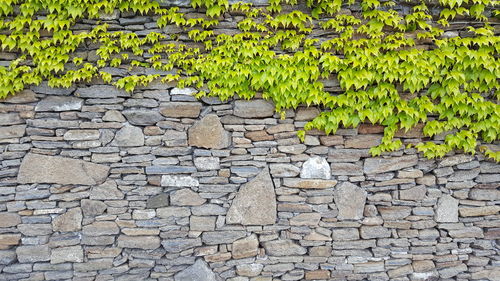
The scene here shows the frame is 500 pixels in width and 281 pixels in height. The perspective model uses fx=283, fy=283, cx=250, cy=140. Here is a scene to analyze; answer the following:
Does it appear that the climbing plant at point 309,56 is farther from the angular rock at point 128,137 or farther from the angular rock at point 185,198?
the angular rock at point 185,198

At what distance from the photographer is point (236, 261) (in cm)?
299

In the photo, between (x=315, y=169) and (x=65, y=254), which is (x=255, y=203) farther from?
(x=65, y=254)

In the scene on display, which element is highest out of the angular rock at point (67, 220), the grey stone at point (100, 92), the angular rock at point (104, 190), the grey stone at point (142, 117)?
the grey stone at point (100, 92)

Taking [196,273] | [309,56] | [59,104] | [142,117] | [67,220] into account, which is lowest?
[196,273]

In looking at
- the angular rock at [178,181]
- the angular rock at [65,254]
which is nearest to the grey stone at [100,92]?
the angular rock at [178,181]

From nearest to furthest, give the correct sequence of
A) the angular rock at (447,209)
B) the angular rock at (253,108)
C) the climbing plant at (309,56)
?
the climbing plant at (309,56)
the angular rock at (253,108)
the angular rock at (447,209)

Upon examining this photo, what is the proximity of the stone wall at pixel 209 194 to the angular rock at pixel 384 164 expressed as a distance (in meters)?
0.01

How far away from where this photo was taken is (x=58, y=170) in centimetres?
286

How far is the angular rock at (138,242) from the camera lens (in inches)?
115

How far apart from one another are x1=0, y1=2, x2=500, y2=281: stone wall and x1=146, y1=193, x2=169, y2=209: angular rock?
10mm

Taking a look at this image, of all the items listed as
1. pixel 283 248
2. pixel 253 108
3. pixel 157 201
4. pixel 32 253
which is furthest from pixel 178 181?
pixel 32 253

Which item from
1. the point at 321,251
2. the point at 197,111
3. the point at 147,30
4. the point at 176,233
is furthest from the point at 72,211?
the point at 321,251

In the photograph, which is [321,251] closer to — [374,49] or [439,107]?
[439,107]

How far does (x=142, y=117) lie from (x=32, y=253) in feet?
5.85
